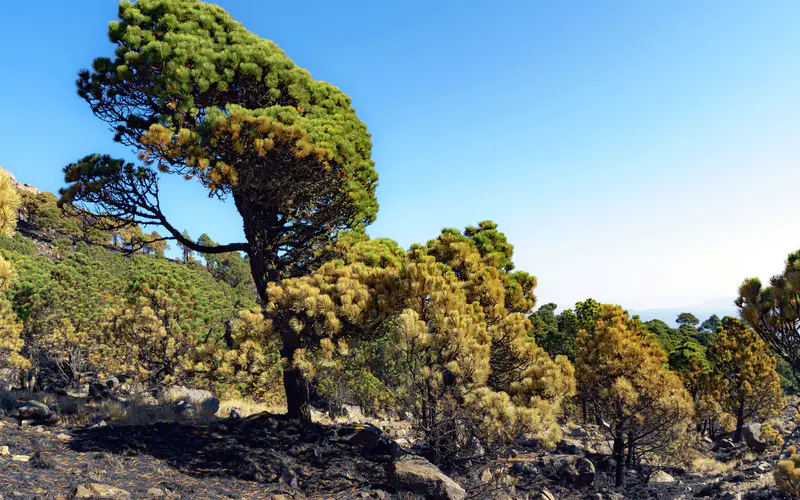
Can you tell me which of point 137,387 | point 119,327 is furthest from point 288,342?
point 137,387

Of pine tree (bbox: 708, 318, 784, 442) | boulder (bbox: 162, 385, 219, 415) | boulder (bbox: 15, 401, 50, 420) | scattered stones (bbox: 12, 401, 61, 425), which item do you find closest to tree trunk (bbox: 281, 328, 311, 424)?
boulder (bbox: 162, 385, 219, 415)

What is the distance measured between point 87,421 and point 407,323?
632 centimetres

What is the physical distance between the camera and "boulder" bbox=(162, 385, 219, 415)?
10711 mm

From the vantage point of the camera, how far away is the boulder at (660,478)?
1228 centimetres

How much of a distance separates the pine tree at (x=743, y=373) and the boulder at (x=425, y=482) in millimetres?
19870

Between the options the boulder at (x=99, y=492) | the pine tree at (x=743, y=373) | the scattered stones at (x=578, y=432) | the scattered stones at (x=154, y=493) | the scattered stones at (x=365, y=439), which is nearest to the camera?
the boulder at (x=99, y=492)

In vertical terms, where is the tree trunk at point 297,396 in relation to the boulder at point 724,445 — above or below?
above

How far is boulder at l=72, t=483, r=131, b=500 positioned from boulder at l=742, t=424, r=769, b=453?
75.7 feet

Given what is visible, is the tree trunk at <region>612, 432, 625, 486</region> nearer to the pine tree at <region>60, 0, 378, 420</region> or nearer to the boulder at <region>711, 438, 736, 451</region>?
the pine tree at <region>60, 0, 378, 420</region>

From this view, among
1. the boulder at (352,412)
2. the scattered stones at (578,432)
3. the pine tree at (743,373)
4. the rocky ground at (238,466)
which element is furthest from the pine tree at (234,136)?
the pine tree at (743,373)

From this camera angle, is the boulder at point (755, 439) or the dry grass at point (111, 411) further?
the boulder at point (755, 439)

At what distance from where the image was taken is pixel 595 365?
1180 centimetres

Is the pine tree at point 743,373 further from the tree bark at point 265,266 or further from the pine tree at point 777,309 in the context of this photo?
the tree bark at point 265,266

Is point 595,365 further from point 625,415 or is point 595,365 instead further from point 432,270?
point 432,270
